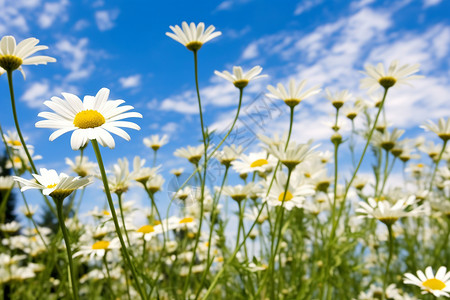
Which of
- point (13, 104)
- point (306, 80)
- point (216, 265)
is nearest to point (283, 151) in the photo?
point (306, 80)

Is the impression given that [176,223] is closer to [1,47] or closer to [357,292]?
[1,47]

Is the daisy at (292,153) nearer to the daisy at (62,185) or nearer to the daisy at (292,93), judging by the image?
the daisy at (292,93)

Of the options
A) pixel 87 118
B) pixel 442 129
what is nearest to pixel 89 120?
pixel 87 118

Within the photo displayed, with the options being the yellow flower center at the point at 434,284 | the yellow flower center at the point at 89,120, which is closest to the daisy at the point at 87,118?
the yellow flower center at the point at 89,120

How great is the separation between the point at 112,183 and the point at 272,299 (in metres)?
0.89

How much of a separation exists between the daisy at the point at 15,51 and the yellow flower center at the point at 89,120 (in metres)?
A: 0.53

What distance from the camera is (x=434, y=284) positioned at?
1684 mm

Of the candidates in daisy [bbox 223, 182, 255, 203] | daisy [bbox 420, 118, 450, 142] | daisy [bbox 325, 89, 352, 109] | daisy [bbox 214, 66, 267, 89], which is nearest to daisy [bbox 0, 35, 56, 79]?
daisy [bbox 214, 66, 267, 89]

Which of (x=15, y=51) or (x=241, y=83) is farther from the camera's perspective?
(x=241, y=83)

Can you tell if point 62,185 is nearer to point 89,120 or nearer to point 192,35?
point 89,120

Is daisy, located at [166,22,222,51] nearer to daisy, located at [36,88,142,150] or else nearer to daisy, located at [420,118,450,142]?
daisy, located at [36,88,142,150]

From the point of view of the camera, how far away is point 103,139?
922 millimetres

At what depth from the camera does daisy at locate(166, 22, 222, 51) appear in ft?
5.80

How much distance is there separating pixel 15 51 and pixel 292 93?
3.79 ft
